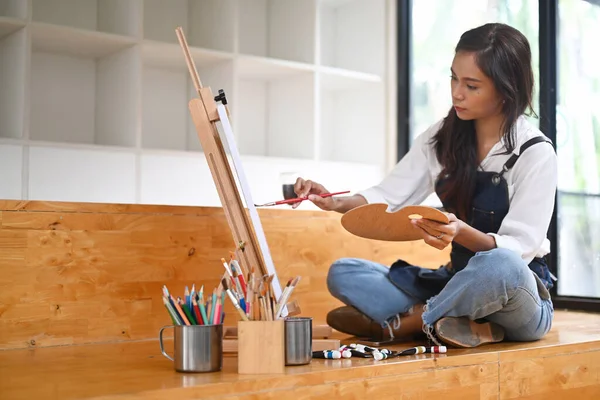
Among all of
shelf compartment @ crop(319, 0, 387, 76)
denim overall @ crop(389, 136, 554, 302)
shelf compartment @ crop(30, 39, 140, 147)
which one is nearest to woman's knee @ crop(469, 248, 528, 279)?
denim overall @ crop(389, 136, 554, 302)

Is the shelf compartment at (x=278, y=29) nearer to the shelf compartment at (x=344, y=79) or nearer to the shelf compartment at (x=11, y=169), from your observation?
the shelf compartment at (x=344, y=79)

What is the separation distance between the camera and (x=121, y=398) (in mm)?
1377

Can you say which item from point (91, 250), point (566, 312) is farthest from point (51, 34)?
point (566, 312)

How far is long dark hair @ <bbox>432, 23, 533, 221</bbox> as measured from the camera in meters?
2.23

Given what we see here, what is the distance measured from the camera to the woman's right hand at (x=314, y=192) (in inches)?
90.0

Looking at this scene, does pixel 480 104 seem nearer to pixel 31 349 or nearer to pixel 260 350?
pixel 260 350

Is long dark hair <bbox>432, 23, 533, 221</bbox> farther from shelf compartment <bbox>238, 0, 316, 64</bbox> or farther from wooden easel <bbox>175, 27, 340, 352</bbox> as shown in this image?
shelf compartment <bbox>238, 0, 316, 64</bbox>

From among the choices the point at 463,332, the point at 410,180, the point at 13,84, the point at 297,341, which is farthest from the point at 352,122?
the point at 297,341

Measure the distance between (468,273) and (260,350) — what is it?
640 millimetres

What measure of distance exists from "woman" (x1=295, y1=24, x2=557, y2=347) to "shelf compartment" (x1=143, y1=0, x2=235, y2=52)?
4.48 ft

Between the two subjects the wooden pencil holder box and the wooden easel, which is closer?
the wooden pencil holder box

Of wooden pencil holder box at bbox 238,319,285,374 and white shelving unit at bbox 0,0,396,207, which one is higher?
white shelving unit at bbox 0,0,396,207

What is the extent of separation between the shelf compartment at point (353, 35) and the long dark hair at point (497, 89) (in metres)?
1.65

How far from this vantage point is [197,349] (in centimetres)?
166
